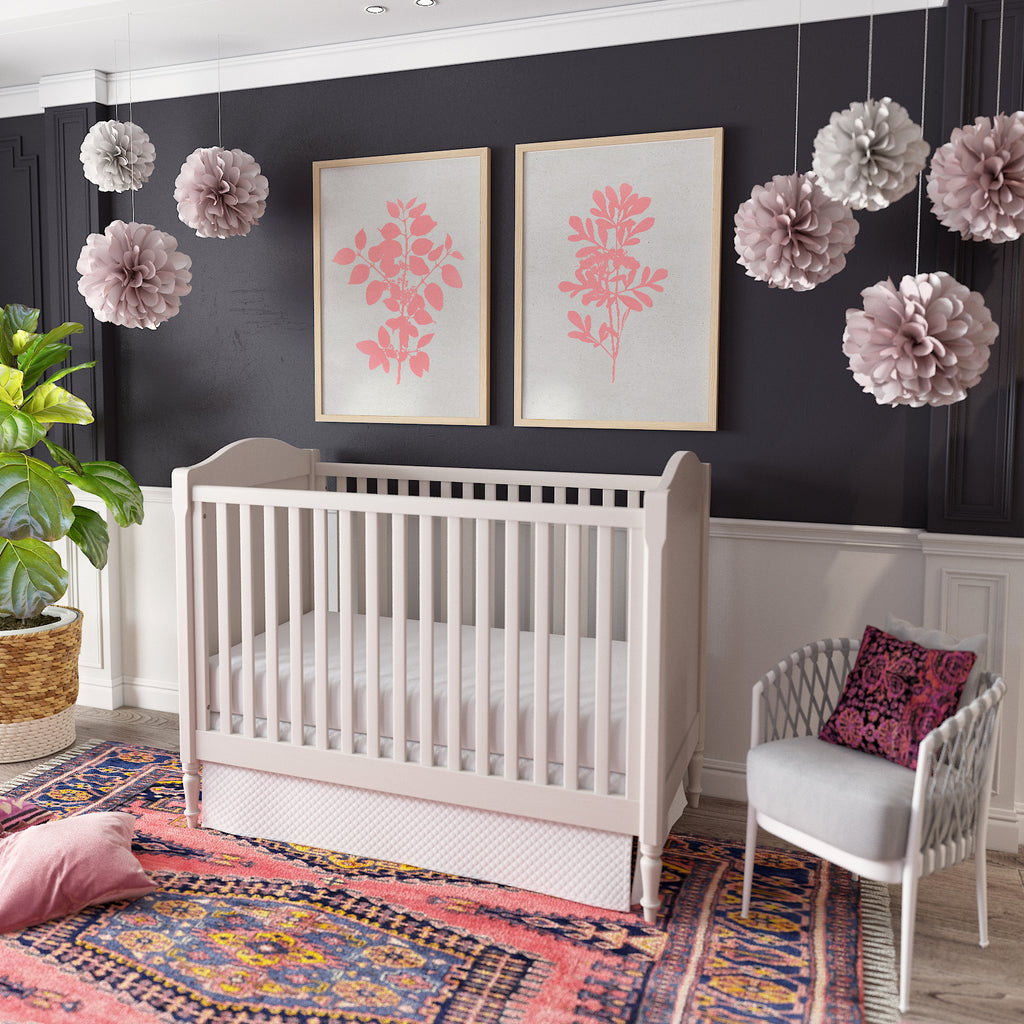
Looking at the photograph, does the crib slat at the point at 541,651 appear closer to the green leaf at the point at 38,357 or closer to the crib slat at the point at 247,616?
the crib slat at the point at 247,616

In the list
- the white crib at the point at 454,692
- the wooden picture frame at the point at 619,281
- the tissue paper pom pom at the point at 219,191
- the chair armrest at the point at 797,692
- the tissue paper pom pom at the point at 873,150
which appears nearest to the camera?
the tissue paper pom pom at the point at 873,150

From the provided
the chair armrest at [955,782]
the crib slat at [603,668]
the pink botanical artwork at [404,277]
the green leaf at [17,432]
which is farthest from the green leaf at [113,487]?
the chair armrest at [955,782]

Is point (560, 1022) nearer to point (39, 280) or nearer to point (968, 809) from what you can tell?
point (968, 809)

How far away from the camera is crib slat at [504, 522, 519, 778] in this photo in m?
2.15

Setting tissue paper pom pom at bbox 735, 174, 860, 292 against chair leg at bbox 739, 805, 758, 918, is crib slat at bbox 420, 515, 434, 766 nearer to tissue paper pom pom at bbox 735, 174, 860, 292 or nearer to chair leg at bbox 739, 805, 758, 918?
chair leg at bbox 739, 805, 758, 918

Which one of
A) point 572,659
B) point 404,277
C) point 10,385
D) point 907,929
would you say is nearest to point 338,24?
point 404,277

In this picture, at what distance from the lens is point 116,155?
2941mm

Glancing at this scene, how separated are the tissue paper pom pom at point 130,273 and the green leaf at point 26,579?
2.51ft

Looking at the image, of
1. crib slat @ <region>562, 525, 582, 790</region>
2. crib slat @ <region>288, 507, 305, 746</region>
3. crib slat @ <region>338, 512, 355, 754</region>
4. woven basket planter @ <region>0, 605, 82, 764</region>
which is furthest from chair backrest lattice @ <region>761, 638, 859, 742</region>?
woven basket planter @ <region>0, 605, 82, 764</region>

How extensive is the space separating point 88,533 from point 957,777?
2589mm

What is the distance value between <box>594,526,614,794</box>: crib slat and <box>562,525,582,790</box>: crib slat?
0.05 m

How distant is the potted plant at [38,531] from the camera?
272 cm

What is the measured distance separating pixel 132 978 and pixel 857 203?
224 cm

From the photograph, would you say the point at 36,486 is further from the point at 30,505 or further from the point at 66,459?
the point at 66,459
